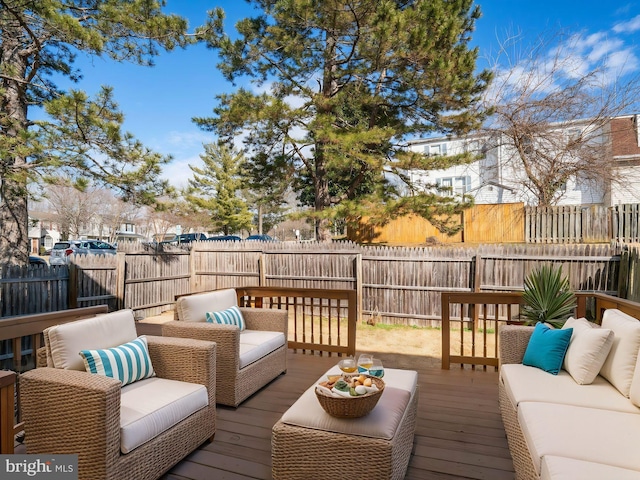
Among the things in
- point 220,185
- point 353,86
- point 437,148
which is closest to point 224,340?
point 353,86

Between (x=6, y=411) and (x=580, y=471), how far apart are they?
249cm

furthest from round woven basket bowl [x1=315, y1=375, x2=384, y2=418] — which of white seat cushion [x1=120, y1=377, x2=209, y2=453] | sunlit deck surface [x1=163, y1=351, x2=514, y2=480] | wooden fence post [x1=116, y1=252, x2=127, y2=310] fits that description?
wooden fence post [x1=116, y1=252, x2=127, y2=310]

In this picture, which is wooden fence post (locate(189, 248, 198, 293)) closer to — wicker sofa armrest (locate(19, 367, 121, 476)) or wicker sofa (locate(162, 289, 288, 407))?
wicker sofa (locate(162, 289, 288, 407))

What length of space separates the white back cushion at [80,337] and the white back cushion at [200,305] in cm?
75

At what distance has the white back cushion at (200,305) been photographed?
3230mm

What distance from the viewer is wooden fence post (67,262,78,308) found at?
6312 millimetres

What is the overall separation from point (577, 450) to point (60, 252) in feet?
54.4

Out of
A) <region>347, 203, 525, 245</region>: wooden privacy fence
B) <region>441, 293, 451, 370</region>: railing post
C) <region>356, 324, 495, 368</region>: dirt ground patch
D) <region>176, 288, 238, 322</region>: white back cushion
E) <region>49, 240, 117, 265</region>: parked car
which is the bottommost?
<region>356, 324, 495, 368</region>: dirt ground patch

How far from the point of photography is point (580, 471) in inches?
54.1

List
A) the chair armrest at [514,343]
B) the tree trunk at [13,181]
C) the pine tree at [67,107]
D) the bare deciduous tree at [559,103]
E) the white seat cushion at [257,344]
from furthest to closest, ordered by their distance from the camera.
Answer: the bare deciduous tree at [559,103] → the tree trunk at [13,181] → the pine tree at [67,107] → the white seat cushion at [257,344] → the chair armrest at [514,343]

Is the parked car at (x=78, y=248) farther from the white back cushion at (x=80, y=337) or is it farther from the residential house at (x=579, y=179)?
the white back cushion at (x=80, y=337)

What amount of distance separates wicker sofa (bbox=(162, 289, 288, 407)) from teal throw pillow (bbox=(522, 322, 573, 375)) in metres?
2.09

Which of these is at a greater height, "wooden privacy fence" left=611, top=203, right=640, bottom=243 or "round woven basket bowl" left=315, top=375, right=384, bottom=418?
"wooden privacy fence" left=611, top=203, right=640, bottom=243

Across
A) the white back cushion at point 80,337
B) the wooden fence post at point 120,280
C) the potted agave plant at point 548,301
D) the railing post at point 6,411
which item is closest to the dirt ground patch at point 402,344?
the potted agave plant at point 548,301
